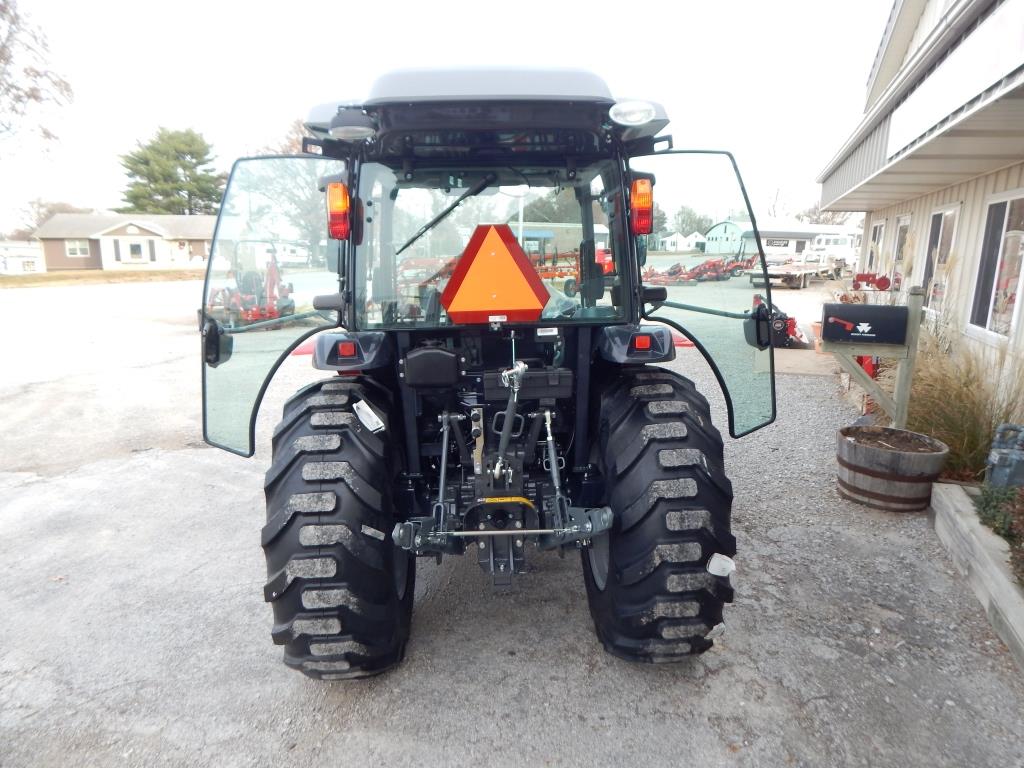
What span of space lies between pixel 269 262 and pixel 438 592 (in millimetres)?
1819

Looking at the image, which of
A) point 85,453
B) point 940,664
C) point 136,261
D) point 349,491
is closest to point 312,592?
point 349,491

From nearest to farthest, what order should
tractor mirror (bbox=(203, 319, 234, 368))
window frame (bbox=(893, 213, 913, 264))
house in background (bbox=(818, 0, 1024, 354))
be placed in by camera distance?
tractor mirror (bbox=(203, 319, 234, 368)), house in background (bbox=(818, 0, 1024, 354)), window frame (bbox=(893, 213, 913, 264))

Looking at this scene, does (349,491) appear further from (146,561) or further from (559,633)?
(146,561)

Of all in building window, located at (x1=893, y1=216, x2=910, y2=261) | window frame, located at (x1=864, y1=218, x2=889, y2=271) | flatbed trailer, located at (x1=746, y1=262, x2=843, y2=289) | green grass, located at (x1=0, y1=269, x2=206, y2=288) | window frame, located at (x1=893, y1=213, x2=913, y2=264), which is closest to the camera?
window frame, located at (x1=893, y1=213, x2=913, y2=264)

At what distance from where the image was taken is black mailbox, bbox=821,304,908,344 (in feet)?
14.3

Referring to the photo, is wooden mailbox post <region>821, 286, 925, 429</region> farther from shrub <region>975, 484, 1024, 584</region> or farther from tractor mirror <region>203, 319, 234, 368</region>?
tractor mirror <region>203, 319, 234, 368</region>

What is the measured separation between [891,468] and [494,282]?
3.10 metres

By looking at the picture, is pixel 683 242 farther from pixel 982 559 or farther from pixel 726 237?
pixel 982 559

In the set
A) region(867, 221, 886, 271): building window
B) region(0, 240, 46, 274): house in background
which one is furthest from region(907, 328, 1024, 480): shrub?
region(0, 240, 46, 274): house in background

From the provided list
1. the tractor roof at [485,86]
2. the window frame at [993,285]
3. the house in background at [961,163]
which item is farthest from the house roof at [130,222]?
the tractor roof at [485,86]

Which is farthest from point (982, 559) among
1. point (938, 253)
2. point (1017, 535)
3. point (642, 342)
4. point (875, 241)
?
point (875, 241)

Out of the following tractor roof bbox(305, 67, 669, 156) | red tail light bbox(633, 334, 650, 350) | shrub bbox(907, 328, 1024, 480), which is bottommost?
shrub bbox(907, 328, 1024, 480)

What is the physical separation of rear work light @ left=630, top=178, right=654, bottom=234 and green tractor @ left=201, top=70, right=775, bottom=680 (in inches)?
0.4

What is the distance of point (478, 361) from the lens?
108 inches
